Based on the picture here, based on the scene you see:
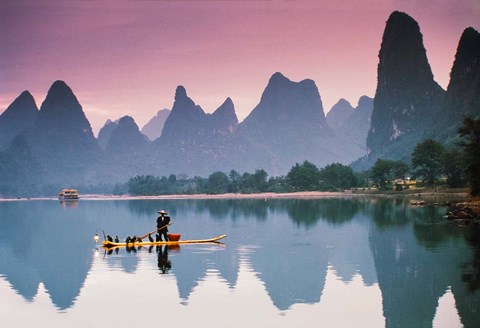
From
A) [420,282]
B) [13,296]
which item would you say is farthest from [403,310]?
[13,296]

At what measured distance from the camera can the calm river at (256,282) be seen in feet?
72.1

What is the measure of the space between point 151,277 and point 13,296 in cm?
641

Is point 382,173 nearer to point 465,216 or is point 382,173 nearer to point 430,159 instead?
point 430,159

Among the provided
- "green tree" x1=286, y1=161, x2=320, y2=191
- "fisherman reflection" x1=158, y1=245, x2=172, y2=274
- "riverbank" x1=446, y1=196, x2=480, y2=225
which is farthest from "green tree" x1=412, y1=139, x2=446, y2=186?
"fisherman reflection" x1=158, y1=245, x2=172, y2=274

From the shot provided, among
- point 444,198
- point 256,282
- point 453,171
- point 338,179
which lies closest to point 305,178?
point 338,179

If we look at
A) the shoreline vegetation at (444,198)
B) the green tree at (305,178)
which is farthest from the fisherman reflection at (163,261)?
the green tree at (305,178)

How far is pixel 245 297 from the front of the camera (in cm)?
2556

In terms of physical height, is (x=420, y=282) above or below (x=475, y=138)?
below

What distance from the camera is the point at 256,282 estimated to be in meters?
29.2

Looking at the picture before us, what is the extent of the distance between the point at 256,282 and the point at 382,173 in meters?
115

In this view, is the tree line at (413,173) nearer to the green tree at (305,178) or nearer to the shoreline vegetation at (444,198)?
the green tree at (305,178)

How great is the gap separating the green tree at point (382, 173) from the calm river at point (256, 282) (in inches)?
3468

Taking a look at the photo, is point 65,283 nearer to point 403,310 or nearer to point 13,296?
point 13,296

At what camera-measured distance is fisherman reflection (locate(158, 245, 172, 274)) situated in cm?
3331
